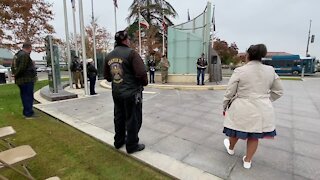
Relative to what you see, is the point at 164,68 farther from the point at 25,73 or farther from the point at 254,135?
the point at 254,135

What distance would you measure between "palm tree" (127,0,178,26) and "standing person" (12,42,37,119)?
22771 millimetres

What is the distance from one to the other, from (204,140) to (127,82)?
1.81 metres

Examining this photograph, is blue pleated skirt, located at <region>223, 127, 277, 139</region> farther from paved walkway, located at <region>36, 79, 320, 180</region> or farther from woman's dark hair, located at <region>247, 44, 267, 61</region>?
woman's dark hair, located at <region>247, 44, 267, 61</region>

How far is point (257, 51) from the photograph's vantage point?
2.64 m

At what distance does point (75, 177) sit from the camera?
268 centimetres

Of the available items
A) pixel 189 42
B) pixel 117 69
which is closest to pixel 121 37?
pixel 117 69

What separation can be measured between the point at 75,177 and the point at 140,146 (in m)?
1.08

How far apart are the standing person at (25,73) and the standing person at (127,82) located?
293cm

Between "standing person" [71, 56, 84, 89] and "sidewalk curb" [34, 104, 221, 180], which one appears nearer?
"sidewalk curb" [34, 104, 221, 180]

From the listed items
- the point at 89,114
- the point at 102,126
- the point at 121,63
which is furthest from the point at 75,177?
the point at 89,114

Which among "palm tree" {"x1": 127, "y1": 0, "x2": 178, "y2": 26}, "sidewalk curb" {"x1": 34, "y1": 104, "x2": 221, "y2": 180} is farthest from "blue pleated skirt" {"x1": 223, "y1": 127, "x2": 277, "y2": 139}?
"palm tree" {"x1": 127, "y1": 0, "x2": 178, "y2": 26}

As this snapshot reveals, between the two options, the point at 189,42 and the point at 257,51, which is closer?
the point at 257,51

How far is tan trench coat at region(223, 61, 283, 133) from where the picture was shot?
8.63 feet

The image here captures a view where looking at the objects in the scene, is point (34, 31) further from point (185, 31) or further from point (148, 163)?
point (148, 163)
